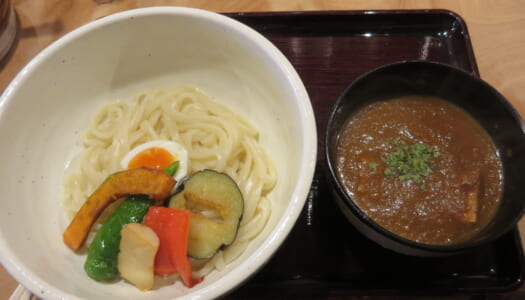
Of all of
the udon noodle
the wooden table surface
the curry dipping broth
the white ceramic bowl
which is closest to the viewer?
the white ceramic bowl

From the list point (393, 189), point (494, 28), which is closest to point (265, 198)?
point (393, 189)

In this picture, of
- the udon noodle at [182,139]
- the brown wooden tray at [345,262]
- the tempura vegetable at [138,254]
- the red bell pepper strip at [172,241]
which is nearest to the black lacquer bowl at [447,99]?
the brown wooden tray at [345,262]

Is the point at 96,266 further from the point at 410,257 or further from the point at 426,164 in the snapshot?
the point at 426,164

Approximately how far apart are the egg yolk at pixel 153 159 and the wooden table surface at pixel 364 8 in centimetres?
107

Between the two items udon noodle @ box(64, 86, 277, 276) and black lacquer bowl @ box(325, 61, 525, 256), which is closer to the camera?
black lacquer bowl @ box(325, 61, 525, 256)

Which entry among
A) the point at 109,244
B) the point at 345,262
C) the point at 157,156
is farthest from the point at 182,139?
the point at 345,262

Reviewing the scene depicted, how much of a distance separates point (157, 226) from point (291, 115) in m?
0.66

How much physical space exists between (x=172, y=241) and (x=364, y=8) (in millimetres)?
1785

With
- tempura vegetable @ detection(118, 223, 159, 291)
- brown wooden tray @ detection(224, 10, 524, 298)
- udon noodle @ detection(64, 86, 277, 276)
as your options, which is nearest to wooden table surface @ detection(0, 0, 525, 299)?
brown wooden tray @ detection(224, 10, 524, 298)

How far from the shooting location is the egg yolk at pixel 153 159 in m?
1.68

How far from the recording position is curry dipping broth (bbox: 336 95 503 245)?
1.43 metres

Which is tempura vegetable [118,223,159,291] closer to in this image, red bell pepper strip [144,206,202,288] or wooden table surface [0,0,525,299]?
red bell pepper strip [144,206,202,288]

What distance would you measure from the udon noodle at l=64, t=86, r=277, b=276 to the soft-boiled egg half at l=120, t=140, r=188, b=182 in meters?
0.06

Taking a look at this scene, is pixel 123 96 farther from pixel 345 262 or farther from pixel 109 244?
pixel 345 262
